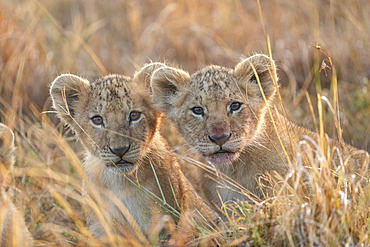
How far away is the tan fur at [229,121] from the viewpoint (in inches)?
191

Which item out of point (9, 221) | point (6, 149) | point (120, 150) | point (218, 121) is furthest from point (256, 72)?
point (9, 221)

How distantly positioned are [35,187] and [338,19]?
219 inches

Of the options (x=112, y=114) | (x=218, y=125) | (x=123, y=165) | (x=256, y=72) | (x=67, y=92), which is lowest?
(x=123, y=165)

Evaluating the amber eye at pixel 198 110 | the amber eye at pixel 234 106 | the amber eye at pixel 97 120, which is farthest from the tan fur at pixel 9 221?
the amber eye at pixel 234 106

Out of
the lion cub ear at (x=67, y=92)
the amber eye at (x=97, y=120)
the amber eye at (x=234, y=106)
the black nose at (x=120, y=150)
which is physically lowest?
the black nose at (x=120, y=150)

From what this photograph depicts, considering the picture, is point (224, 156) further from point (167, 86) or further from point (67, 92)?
point (67, 92)

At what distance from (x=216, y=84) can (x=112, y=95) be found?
874 mm

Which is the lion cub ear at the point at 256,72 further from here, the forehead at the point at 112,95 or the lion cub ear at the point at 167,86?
the forehead at the point at 112,95

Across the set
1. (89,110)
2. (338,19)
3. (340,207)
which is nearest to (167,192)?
(89,110)

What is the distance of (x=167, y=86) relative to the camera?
534 cm

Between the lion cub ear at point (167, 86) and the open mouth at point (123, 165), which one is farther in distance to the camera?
the lion cub ear at point (167, 86)

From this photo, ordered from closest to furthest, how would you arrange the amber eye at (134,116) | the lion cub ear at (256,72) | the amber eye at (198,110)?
the amber eye at (134,116) → the amber eye at (198,110) → the lion cub ear at (256,72)

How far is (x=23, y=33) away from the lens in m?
8.27

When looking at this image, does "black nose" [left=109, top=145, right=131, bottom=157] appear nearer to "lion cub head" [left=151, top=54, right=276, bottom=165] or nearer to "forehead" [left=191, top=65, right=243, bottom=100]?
"lion cub head" [left=151, top=54, right=276, bottom=165]
